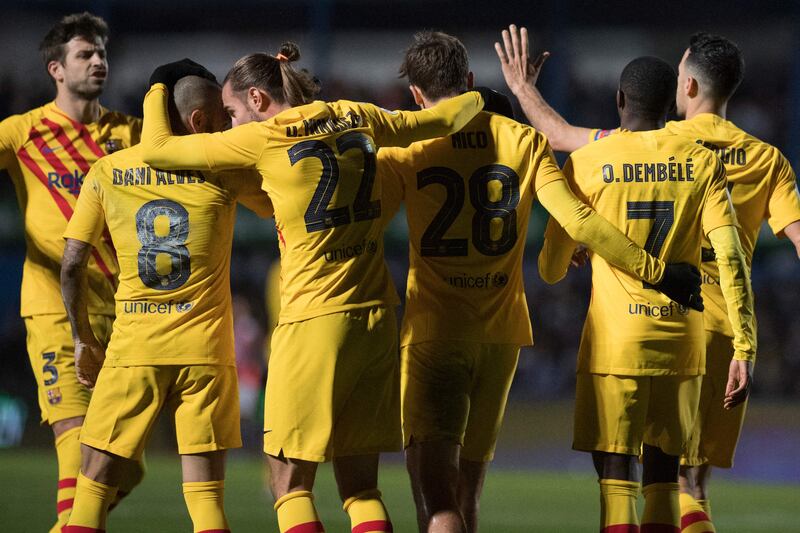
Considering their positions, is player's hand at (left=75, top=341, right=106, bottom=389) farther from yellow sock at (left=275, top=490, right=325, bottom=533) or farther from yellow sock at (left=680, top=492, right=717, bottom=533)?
yellow sock at (left=680, top=492, right=717, bottom=533)

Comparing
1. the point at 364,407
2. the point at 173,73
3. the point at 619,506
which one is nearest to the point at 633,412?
the point at 619,506

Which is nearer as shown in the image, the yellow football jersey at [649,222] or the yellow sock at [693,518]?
the yellow football jersey at [649,222]

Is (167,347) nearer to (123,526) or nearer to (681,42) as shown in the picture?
(123,526)

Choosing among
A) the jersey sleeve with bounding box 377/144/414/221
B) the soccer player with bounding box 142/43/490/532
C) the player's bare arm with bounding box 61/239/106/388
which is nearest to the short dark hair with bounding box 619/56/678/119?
the soccer player with bounding box 142/43/490/532

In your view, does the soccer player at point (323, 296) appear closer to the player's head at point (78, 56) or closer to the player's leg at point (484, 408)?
the player's leg at point (484, 408)

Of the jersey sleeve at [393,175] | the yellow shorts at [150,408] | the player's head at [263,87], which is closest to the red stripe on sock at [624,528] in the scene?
the jersey sleeve at [393,175]

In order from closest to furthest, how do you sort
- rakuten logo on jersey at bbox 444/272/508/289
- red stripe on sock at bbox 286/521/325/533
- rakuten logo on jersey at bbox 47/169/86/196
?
red stripe on sock at bbox 286/521/325/533 < rakuten logo on jersey at bbox 444/272/508/289 < rakuten logo on jersey at bbox 47/169/86/196

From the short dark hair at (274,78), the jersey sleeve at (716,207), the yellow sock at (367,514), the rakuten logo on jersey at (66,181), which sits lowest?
the yellow sock at (367,514)

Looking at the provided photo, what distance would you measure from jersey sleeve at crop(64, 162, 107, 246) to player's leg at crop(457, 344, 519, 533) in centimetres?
182

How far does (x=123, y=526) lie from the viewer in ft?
30.6

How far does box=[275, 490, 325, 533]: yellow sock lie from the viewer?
481cm

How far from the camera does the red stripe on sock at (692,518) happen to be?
232 inches

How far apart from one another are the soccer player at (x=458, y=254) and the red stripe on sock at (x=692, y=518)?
118cm

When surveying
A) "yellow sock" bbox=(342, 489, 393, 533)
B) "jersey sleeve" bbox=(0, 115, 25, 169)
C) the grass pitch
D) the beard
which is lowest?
the grass pitch
